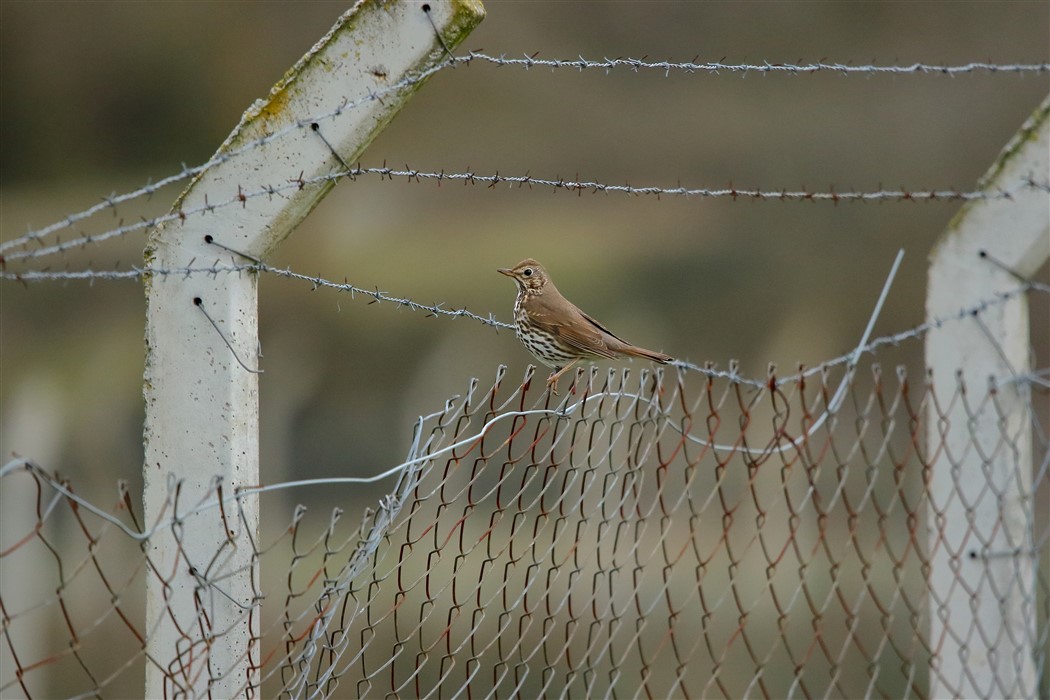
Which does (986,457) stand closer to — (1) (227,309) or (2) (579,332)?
(2) (579,332)

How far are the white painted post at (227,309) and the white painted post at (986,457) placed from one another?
1.40 m

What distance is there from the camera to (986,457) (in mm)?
2818

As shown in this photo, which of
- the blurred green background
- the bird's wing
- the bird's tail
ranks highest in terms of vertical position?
the blurred green background

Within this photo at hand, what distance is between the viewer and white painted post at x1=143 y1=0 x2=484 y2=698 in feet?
6.42

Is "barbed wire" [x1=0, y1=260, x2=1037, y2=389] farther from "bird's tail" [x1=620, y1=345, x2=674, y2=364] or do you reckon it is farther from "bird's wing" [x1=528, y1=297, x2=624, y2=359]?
"bird's wing" [x1=528, y1=297, x2=624, y2=359]

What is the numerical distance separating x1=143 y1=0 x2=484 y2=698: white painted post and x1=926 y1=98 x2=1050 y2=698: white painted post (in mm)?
1402

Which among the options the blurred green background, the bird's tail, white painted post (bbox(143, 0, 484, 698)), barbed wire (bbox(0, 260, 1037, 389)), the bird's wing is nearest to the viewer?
barbed wire (bbox(0, 260, 1037, 389))

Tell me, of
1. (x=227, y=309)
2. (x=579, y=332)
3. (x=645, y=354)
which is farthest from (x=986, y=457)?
(x=227, y=309)

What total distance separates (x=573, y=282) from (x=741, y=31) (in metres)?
3.35

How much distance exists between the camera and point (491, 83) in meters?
10.3

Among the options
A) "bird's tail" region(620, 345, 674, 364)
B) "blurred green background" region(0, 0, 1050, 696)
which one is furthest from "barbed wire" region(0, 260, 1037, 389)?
"blurred green background" region(0, 0, 1050, 696)

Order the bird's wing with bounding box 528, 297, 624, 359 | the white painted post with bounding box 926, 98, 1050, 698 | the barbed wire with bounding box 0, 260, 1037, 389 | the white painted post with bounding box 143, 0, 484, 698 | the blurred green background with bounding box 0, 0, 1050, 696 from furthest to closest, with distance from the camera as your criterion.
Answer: the blurred green background with bounding box 0, 0, 1050, 696, the bird's wing with bounding box 528, 297, 624, 359, the white painted post with bounding box 926, 98, 1050, 698, the white painted post with bounding box 143, 0, 484, 698, the barbed wire with bounding box 0, 260, 1037, 389

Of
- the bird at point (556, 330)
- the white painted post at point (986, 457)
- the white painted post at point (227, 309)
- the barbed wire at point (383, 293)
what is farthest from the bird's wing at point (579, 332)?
the white painted post at point (227, 309)

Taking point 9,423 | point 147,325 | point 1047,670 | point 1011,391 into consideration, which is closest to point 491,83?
point 9,423
